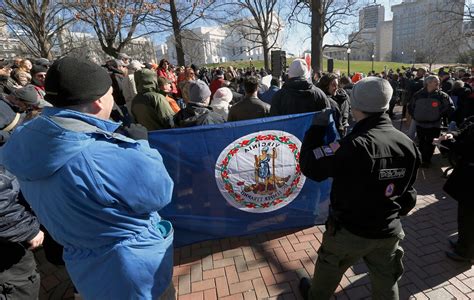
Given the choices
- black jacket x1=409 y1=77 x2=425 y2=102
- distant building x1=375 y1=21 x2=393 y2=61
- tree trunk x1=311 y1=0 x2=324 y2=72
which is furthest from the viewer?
distant building x1=375 y1=21 x2=393 y2=61

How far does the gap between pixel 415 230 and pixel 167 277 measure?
340cm

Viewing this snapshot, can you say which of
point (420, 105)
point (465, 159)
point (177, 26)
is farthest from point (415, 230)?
point (177, 26)

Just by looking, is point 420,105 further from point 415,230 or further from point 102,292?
point 102,292

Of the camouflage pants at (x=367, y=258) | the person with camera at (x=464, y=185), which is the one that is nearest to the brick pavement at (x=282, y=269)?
the person with camera at (x=464, y=185)

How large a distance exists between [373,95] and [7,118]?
3866mm

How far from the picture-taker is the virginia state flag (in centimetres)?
309

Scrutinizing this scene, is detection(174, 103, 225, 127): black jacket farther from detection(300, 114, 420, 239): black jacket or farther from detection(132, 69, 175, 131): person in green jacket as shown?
detection(300, 114, 420, 239): black jacket

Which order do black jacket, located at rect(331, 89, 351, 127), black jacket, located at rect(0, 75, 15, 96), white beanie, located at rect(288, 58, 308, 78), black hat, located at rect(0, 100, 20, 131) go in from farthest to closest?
black jacket, located at rect(0, 75, 15, 96)
black jacket, located at rect(331, 89, 351, 127)
white beanie, located at rect(288, 58, 308, 78)
black hat, located at rect(0, 100, 20, 131)

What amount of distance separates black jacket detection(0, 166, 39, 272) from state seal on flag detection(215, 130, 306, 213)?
1.79 meters

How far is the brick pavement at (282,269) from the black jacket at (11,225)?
119cm

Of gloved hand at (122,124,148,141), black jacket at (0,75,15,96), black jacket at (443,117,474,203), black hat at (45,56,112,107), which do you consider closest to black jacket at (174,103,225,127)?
gloved hand at (122,124,148,141)

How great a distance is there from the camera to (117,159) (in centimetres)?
126

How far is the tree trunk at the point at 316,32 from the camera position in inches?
465

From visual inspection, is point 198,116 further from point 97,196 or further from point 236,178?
point 97,196
